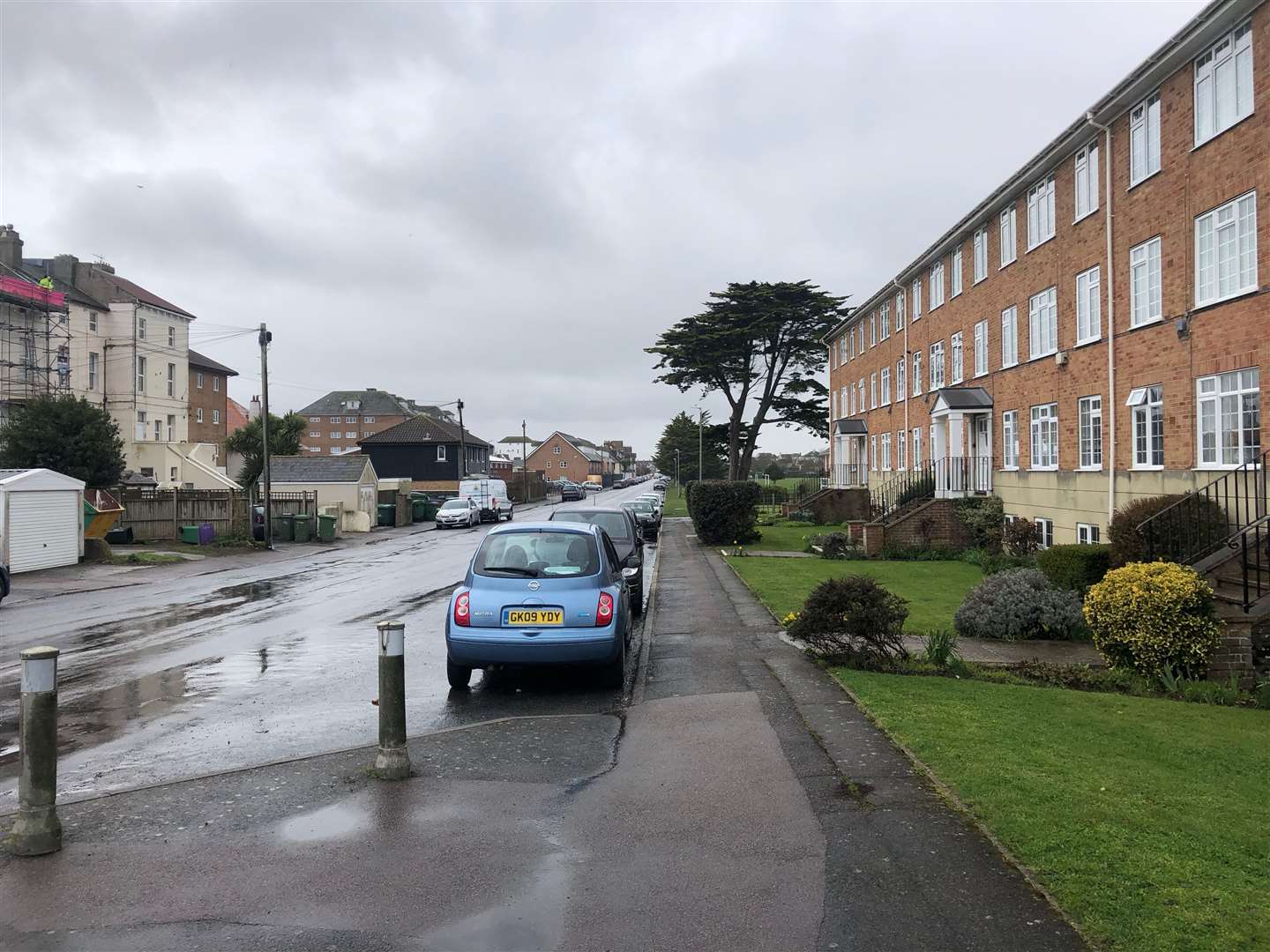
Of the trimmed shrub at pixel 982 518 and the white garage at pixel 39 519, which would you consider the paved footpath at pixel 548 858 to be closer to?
the trimmed shrub at pixel 982 518

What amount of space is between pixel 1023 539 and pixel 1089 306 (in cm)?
568

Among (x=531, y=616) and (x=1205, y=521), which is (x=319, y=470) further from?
(x=1205, y=521)

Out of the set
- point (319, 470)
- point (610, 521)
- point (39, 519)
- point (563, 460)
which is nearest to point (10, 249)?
point (319, 470)

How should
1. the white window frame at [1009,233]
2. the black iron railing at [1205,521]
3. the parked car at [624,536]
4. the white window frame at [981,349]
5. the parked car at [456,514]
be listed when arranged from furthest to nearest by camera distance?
the parked car at [456,514] → the white window frame at [981,349] → the white window frame at [1009,233] → the parked car at [624,536] → the black iron railing at [1205,521]

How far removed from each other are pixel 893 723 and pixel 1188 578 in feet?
15.6

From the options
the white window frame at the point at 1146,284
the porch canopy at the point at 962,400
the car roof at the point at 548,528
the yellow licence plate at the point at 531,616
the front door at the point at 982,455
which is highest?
the white window frame at the point at 1146,284

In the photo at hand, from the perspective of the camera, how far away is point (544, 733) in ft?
24.6

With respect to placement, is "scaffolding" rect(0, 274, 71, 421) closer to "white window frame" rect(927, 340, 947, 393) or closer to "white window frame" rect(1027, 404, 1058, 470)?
"white window frame" rect(927, 340, 947, 393)

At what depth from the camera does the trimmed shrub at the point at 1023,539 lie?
22.6 m

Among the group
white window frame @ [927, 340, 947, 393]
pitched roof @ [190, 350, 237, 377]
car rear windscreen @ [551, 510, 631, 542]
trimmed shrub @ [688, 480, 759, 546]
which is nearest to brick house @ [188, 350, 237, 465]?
pitched roof @ [190, 350, 237, 377]

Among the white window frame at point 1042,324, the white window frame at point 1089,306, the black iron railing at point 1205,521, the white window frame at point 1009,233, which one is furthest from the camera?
the white window frame at point 1009,233

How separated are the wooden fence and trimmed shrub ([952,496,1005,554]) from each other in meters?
24.5

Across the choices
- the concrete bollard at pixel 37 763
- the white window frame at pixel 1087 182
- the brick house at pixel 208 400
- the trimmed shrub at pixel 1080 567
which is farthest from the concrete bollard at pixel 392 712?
the brick house at pixel 208 400

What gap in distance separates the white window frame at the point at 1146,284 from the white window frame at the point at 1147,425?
1.29 metres
